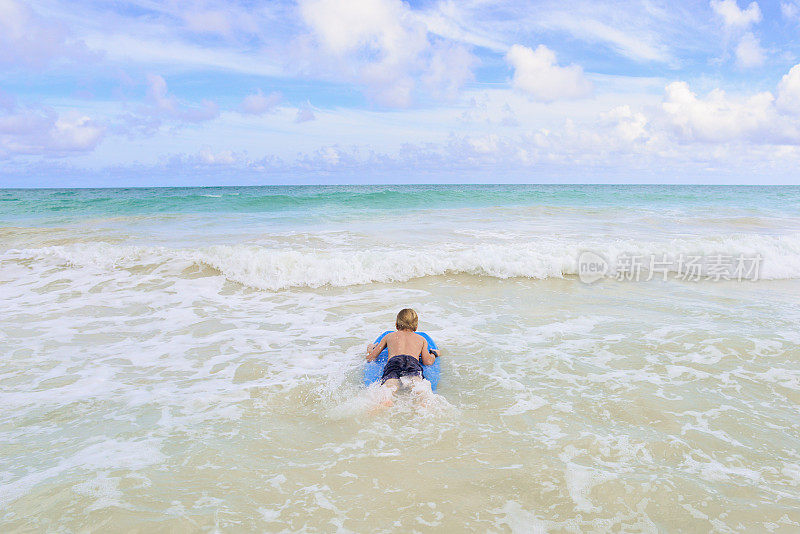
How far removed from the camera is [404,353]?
4688 mm

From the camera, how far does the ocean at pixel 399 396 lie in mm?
2836

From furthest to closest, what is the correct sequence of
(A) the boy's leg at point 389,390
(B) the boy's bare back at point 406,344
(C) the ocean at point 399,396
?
1. (B) the boy's bare back at point 406,344
2. (A) the boy's leg at point 389,390
3. (C) the ocean at point 399,396

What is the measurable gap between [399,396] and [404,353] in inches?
22.0

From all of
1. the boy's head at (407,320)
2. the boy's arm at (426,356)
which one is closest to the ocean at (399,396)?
the boy's arm at (426,356)

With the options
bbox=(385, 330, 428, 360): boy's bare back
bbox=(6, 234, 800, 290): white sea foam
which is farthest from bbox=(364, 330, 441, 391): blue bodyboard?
bbox=(6, 234, 800, 290): white sea foam

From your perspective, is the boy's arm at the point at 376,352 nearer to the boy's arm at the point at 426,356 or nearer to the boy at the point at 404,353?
the boy at the point at 404,353

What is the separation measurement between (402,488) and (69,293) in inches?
303

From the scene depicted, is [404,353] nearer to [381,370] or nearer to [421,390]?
[381,370]

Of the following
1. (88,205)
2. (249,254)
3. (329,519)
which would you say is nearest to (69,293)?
(249,254)

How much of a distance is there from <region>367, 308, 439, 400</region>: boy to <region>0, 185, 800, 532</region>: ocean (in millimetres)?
259

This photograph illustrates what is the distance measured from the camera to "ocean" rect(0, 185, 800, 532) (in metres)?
2.84

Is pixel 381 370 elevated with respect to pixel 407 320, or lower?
lower

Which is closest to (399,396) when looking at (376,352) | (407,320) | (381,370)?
(381,370)

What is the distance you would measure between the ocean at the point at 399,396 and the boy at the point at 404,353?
10.2 inches
